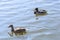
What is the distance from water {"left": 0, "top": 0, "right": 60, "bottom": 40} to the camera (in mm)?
8984

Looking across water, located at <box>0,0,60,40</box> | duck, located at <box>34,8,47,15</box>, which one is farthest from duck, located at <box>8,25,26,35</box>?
duck, located at <box>34,8,47,15</box>

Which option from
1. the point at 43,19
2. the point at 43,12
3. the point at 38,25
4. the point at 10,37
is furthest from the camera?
the point at 43,12

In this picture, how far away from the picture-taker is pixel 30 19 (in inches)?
411

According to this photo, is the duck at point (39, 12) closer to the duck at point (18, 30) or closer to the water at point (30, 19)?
the water at point (30, 19)

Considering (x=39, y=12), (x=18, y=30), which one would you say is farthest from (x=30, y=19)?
(x=18, y=30)

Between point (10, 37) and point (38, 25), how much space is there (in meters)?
1.46

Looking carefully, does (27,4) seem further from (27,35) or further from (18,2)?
(27,35)

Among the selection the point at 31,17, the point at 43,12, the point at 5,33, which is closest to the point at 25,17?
the point at 31,17

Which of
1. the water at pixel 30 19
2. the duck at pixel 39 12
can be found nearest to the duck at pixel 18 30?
the water at pixel 30 19

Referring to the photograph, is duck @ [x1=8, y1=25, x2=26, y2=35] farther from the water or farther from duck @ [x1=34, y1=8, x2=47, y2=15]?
duck @ [x1=34, y1=8, x2=47, y2=15]

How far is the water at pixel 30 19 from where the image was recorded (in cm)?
898

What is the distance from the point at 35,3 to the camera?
42.1 ft

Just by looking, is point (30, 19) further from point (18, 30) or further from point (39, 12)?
point (18, 30)

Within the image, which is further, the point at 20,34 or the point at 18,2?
the point at 18,2
